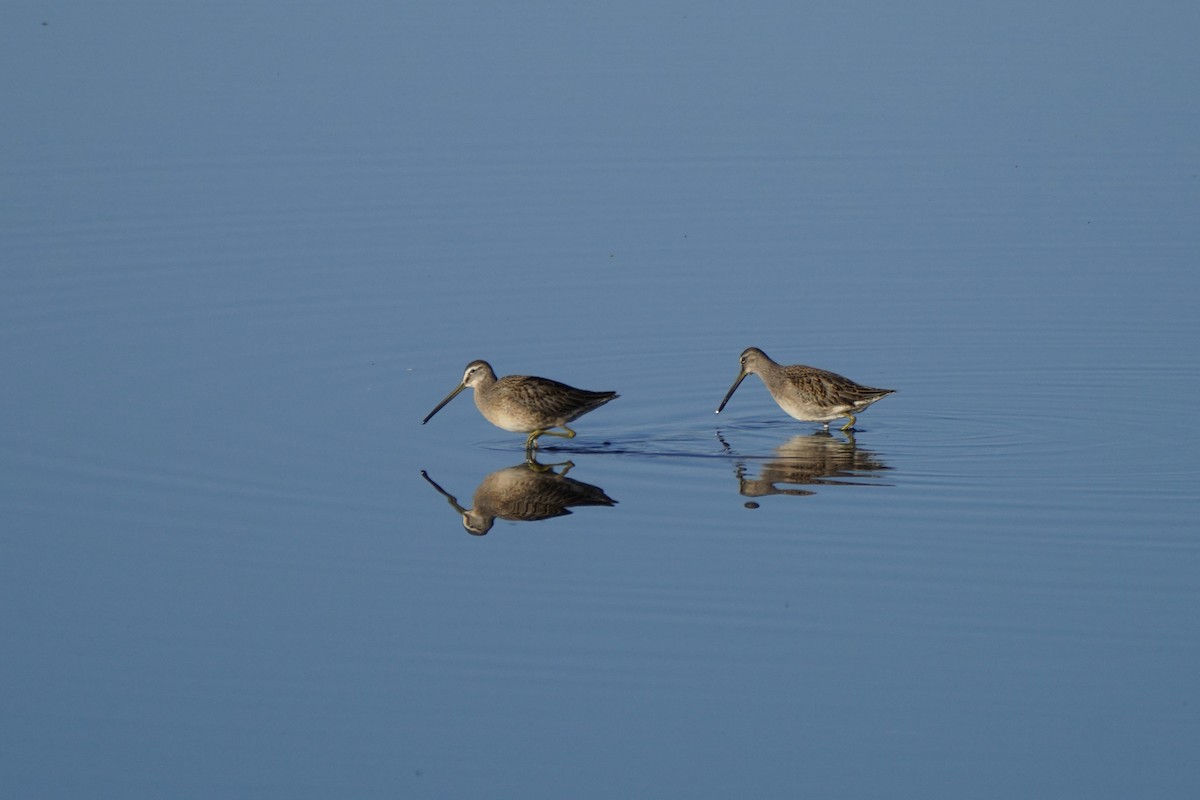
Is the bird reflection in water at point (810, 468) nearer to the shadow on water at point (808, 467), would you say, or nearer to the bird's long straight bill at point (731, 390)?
the shadow on water at point (808, 467)

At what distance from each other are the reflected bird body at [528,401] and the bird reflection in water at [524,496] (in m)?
0.64

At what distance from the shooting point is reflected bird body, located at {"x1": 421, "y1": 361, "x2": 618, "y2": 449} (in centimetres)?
1305

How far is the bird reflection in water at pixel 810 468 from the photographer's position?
11867mm

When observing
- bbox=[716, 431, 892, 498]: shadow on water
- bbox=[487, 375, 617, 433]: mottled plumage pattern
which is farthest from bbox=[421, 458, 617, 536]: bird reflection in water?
bbox=[716, 431, 892, 498]: shadow on water

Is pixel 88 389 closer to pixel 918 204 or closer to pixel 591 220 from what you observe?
pixel 591 220

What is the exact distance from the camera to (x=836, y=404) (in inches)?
532

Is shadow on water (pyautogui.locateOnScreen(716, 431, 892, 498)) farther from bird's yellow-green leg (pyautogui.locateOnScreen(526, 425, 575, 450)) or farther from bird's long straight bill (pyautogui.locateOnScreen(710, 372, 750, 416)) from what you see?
bird's yellow-green leg (pyautogui.locateOnScreen(526, 425, 575, 450))

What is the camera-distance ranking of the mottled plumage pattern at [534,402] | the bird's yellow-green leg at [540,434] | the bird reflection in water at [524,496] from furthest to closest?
the bird's yellow-green leg at [540,434] → the mottled plumage pattern at [534,402] → the bird reflection in water at [524,496]

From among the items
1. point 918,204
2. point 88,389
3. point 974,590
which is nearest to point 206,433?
point 88,389

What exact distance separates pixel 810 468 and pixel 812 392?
1.24m

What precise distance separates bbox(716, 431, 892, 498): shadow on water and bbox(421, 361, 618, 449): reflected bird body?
0.99 m

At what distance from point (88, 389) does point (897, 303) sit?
6493mm

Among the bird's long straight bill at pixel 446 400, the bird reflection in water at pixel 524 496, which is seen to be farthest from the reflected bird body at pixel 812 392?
the bird reflection in water at pixel 524 496

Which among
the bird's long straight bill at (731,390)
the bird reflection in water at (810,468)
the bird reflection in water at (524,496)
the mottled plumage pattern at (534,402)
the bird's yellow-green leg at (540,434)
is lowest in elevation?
the bird reflection in water at (524,496)
